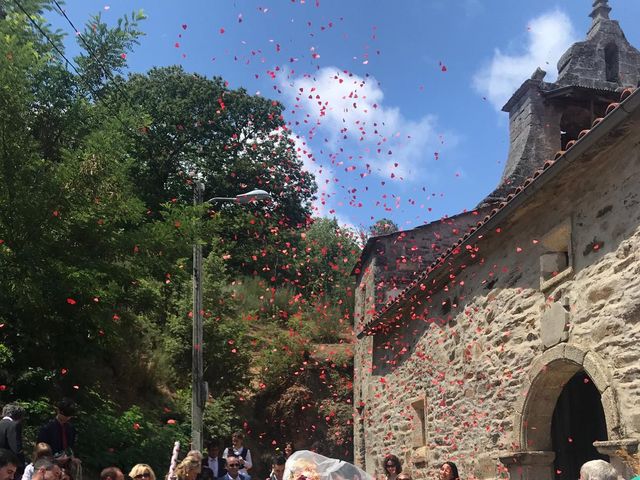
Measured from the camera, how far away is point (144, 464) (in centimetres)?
589

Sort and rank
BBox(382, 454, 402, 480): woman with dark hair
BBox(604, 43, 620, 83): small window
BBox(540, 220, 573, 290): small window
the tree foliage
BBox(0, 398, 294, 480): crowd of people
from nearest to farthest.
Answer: BBox(0, 398, 294, 480): crowd of people, BBox(382, 454, 402, 480): woman with dark hair, BBox(540, 220, 573, 290): small window, the tree foliage, BBox(604, 43, 620, 83): small window

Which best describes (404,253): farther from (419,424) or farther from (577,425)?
(577,425)

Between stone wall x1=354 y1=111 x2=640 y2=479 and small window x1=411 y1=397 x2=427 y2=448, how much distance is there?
0.03m

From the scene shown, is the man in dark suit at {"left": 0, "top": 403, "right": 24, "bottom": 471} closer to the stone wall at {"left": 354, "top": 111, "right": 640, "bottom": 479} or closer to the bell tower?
the stone wall at {"left": 354, "top": 111, "right": 640, "bottom": 479}

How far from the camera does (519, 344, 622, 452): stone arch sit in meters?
6.68

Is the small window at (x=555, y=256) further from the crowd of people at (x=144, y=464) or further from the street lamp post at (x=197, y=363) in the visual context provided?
the street lamp post at (x=197, y=363)

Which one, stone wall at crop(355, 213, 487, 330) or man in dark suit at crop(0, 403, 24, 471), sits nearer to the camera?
man in dark suit at crop(0, 403, 24, 471)

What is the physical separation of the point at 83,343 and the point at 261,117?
854 inches

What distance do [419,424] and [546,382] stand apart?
4.19 metres

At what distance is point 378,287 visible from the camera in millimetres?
15609

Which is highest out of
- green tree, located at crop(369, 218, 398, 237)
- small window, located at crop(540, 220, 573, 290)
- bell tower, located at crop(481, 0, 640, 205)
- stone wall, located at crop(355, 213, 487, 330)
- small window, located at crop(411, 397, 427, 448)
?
green tree, located at crop(369, 218, 398, 237)

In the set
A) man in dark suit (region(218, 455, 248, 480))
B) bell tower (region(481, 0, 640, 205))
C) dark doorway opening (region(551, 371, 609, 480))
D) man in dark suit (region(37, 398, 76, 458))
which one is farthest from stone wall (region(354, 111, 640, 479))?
bell tower (region(481, 0, 640, 205))

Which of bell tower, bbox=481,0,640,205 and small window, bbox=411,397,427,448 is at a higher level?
bell tower, bbox=481,0,640,205

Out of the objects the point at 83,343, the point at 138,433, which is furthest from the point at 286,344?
the point at 83,343
